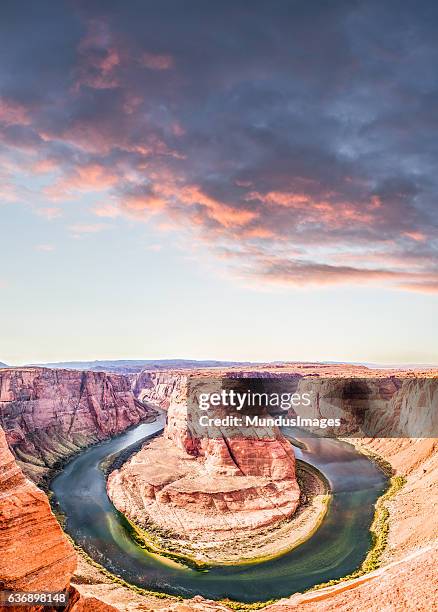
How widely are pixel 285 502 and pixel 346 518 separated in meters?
6.60

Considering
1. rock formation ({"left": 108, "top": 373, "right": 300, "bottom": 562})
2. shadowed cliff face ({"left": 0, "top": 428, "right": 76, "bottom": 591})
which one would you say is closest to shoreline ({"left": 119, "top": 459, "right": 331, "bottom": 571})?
rock formation ({"left": 108, "top": 373, "right": 300, "bottom": 562})

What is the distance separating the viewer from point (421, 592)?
55.7 ft

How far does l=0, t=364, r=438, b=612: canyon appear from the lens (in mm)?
14922

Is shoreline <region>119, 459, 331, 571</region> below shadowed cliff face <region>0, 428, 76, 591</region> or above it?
below

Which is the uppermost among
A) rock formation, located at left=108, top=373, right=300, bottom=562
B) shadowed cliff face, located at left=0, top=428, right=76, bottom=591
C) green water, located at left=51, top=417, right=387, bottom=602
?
shadowed cliff face, located at left=0, top=428, right=76, bottom=591

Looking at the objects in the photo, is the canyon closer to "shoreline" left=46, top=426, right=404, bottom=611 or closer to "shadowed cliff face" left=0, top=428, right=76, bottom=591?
"shadowed cliff face" left=0, top=428, right=76, bottom=591

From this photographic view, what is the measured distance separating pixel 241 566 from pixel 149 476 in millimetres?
16945

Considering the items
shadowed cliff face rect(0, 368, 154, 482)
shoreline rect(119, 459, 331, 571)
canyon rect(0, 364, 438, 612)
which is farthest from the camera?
shadowed cliff face rect(0, 368, 154, 482)

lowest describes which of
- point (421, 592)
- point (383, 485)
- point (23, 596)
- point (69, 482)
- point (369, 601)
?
point (69, 482)

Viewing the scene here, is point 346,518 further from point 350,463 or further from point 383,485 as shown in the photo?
point 350,463

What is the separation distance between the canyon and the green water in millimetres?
2353

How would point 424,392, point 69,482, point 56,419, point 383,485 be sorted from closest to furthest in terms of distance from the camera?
point 383,485
point 69,482
point 424,392
point 56,419

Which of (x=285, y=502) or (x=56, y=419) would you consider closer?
(x=285, y=502)

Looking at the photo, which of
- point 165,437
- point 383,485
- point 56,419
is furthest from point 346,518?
point 56,419
